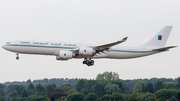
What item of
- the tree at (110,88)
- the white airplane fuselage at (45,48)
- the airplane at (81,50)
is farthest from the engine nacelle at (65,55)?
the tree at (110,88)

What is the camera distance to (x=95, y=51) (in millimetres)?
62438

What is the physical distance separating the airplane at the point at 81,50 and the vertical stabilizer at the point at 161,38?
2.50 meters

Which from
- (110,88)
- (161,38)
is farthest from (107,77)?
(161,38)

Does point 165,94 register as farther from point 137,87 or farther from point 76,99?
point 137,87

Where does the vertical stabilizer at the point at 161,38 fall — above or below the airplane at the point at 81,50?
above

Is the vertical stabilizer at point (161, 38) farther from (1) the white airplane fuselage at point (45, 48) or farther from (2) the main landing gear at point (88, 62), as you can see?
(2) the main landing gear at point (88, 62)

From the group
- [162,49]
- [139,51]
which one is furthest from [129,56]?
[162,49]

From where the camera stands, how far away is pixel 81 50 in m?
60.9

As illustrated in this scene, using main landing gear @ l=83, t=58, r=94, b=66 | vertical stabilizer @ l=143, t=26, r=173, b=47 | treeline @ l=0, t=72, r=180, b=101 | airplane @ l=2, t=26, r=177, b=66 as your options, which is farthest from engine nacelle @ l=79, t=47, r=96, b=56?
treeline @ l=0, t=72, r=180, b=101

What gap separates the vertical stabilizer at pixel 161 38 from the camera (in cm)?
7068

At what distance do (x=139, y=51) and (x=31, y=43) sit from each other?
2297 centimetres

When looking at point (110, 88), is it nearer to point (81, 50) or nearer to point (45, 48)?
point (81, 50)

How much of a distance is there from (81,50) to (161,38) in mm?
21044

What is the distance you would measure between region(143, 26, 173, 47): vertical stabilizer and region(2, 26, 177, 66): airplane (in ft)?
8.19
